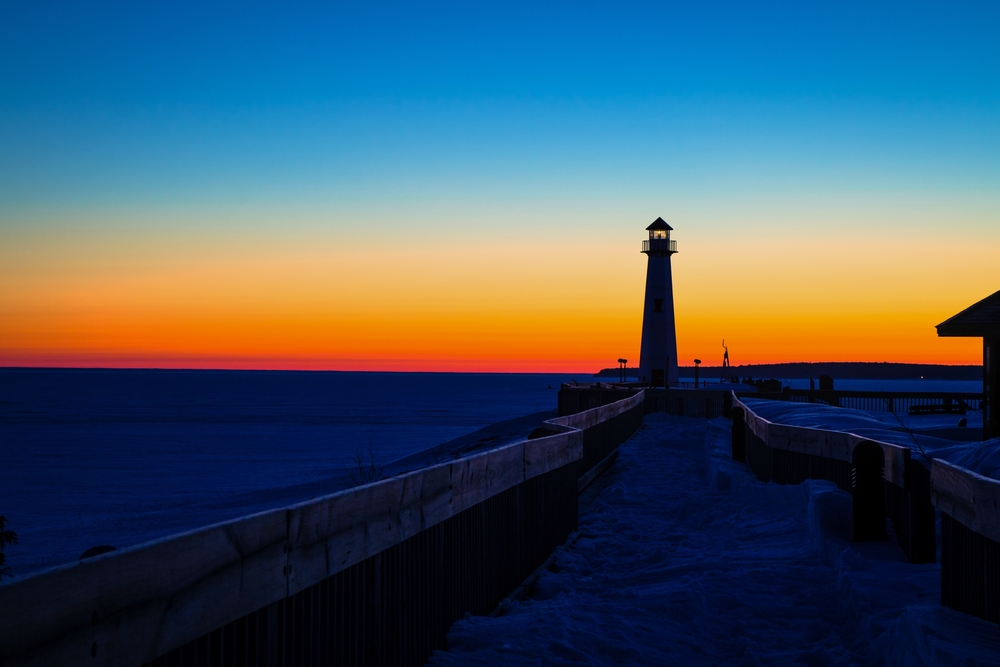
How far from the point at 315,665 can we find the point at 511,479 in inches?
139

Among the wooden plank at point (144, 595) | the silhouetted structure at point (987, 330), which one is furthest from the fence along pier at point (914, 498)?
the silhouetted structure at point (987, 330)

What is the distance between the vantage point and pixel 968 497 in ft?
16.2

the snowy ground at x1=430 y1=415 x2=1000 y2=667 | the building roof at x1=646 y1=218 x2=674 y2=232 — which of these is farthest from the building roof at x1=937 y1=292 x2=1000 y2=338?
the building roof at x1=646 y1=218 x2=674 y2=232

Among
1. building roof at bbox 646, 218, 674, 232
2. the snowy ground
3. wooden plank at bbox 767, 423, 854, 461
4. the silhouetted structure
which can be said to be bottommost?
the snowy ground

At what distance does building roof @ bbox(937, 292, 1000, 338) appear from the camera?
16766 mm

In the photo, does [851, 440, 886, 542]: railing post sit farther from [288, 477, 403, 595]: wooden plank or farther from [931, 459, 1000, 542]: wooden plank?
[288, 477, 403, 595]: wooden plank

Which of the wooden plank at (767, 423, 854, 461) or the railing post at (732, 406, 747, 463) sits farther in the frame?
→ the railing post at (732, 406, 747, 463)

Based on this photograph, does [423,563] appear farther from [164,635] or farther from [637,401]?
[637,401]

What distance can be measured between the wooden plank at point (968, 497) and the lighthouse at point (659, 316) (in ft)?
140

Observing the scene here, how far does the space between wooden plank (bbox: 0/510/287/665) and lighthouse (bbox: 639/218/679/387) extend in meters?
45.5

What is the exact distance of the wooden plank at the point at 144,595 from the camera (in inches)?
90.9

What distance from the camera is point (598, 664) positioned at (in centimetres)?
526

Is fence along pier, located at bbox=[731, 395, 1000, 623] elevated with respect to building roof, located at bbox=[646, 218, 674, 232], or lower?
lower

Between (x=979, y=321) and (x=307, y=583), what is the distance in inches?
659
